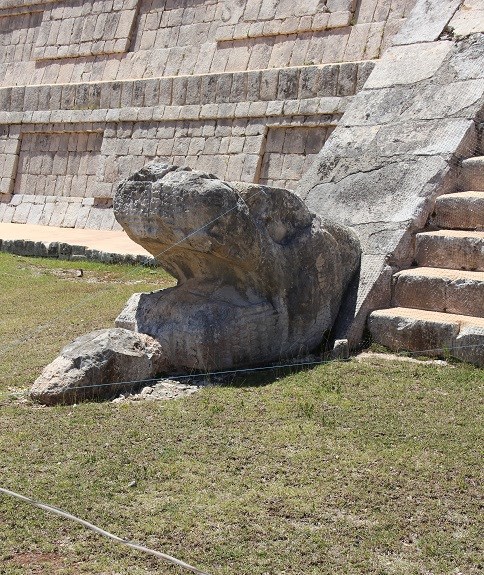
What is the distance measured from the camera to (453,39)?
834cm

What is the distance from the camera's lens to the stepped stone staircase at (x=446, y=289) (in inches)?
236

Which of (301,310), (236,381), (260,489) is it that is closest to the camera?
(260,489)

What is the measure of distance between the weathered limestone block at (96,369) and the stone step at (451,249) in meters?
2.21

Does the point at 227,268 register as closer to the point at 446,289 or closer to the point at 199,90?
the point at 446,289

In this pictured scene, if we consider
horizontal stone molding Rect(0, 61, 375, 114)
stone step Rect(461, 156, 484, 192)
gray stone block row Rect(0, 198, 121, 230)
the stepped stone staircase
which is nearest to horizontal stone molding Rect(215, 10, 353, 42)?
horizontal stone molding Rect(0, 61, 375, 114)

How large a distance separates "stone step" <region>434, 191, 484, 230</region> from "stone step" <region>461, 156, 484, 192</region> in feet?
0.65

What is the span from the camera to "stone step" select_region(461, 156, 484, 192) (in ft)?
23.4

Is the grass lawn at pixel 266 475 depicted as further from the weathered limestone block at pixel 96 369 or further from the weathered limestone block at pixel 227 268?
the weathered limestone block at pixel 227 268

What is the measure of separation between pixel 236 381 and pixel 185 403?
0.52 m

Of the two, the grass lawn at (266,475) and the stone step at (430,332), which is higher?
the stone step at (430,332)

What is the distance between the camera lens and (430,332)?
6.08 metres

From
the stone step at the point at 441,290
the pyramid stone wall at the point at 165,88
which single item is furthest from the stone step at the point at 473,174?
the pyramid stone wall at the point at 165,88

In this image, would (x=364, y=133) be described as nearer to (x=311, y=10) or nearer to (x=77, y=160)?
(x=311, y=10)

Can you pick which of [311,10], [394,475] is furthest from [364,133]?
[311,10]
